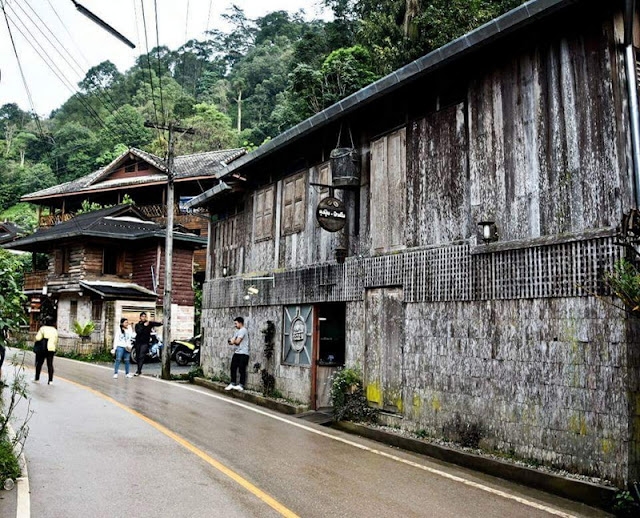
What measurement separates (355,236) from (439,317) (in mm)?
3265

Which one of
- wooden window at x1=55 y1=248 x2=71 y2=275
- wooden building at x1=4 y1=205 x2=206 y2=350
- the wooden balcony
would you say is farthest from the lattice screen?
the wooden balcony

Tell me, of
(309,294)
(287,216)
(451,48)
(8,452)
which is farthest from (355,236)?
(8,452)

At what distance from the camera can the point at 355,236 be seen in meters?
12.4

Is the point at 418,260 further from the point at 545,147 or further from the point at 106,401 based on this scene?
the point at 106,401

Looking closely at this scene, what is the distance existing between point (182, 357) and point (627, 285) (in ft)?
A: 67.4

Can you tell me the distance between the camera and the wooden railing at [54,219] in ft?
129

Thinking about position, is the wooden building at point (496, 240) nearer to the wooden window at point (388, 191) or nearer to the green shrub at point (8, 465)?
the wooden window at point (388, 191)

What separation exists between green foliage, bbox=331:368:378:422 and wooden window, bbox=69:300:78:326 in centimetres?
2333

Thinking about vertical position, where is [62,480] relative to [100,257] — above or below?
below

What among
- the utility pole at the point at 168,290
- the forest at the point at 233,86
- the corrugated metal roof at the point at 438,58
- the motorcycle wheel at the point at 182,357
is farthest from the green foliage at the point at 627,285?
the motorcycle wheel at the point at 182,357

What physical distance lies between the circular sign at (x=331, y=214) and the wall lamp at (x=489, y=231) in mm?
3655

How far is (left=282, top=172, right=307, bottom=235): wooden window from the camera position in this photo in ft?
47.1

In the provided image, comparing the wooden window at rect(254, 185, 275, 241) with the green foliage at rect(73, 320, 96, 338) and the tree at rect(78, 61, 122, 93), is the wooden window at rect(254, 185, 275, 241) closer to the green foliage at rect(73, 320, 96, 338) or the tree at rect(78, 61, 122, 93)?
the green foliage at rect(73, 320, 96, 338)

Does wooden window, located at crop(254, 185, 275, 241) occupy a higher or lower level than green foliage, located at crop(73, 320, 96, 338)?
higher
